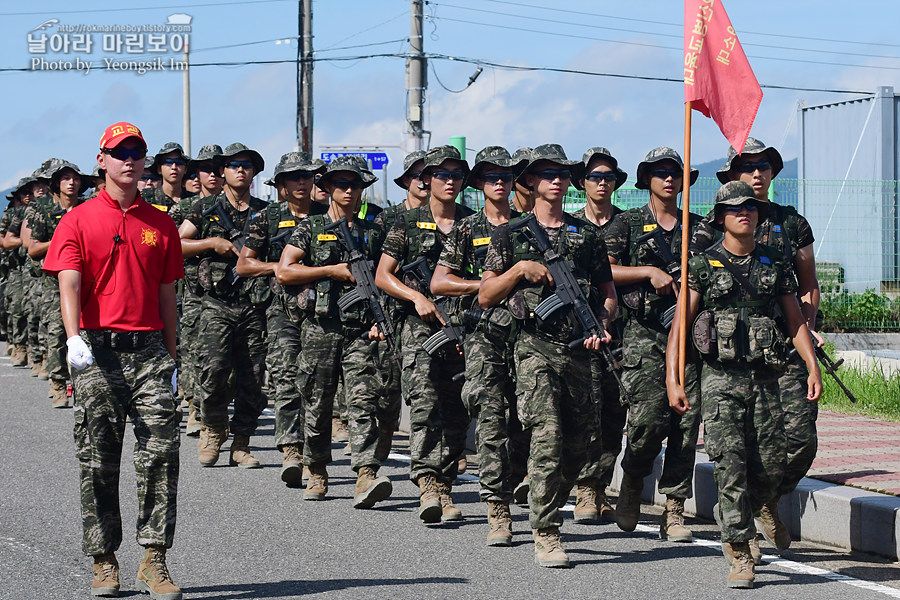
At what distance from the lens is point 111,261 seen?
6637 millimetres

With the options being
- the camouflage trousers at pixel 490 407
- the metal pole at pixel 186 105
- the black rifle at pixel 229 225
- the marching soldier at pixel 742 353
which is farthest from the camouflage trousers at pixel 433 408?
the metal pole at pixel 186 105

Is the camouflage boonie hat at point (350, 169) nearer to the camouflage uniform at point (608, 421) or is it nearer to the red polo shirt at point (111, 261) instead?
the camouflage uniform at point (608, 421)

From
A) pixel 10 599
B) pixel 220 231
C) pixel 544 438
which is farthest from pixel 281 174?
pixel 10 599

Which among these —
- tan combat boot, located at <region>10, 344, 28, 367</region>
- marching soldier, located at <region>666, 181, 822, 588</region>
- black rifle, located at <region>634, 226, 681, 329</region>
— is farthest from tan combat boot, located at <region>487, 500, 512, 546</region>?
tan combat boot, located at <region>10, 344, 28, 367</region>

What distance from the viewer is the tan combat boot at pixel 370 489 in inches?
358

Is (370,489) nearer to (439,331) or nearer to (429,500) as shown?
(429,500)

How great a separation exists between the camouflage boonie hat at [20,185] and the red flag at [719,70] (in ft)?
36.7

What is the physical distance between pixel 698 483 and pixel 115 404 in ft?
13.2

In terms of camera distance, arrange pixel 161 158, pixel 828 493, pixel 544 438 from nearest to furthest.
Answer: pixel 544 438
pixel 828 493
pixel 161 158

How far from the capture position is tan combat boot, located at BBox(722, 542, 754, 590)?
6.92 metres

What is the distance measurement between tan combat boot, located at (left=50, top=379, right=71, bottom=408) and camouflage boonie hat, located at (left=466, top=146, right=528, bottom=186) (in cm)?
738

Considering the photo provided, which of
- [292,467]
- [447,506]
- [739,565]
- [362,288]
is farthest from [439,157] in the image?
[739,565]

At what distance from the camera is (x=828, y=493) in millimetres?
8141

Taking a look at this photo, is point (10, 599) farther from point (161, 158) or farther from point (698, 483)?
point (161, 158)
